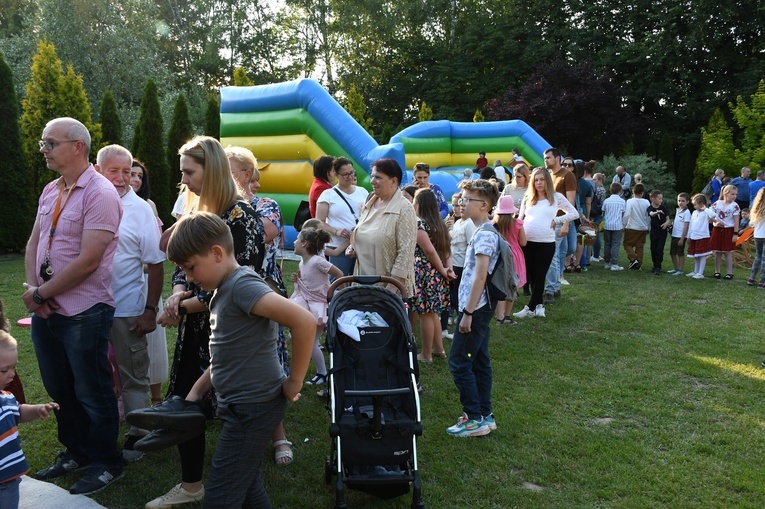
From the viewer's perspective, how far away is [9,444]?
271 cm

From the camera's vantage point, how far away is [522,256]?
7750 mm

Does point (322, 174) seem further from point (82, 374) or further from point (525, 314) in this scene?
point (82, 374)

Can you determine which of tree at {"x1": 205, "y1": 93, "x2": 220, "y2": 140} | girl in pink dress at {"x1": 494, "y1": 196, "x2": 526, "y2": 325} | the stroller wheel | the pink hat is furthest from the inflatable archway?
the stroller wheel

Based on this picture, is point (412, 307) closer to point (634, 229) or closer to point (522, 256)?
point (522, 256)

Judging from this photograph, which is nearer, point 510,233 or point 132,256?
point 132,256

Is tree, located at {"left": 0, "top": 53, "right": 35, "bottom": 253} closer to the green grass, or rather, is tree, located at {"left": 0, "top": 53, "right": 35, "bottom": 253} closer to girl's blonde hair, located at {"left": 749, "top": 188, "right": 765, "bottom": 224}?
the green grass

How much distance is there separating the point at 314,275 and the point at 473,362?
64.7 inches

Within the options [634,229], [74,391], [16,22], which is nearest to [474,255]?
[74,391]

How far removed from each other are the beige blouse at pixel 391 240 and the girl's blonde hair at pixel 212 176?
71.5 inches

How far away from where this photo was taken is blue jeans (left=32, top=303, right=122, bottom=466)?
11.7 ft

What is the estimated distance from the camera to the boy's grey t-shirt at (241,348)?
2.64 meters

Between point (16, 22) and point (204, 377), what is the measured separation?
3607 centimetres

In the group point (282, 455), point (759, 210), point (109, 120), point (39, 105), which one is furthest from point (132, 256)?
point (109, 120)

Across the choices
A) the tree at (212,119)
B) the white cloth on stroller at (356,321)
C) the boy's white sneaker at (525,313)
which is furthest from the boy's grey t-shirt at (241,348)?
the tree at (212,119)
